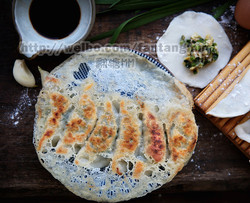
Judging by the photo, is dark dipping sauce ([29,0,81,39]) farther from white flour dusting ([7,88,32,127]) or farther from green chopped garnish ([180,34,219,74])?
green chopped garnish ([180,34,219,74])

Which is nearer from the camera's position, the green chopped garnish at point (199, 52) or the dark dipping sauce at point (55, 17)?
the dark dipping sauce at point (55, 17)

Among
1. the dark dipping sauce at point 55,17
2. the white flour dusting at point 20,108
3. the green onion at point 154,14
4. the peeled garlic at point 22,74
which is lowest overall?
the white flour dusting at point 20,108

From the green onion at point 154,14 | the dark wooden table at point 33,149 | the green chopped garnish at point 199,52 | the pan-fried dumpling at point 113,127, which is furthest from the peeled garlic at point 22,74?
the green chopped garnish at point 199,52

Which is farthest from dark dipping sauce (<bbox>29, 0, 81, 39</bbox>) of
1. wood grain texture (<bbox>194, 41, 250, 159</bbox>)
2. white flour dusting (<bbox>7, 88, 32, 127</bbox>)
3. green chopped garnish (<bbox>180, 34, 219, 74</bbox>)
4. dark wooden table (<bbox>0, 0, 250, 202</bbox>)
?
wood grain texture (<bbox>194, 41, 250, 159</bbox>)

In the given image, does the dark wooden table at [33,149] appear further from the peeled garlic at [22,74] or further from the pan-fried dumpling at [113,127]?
the pan-fried dumpling at [113,127]

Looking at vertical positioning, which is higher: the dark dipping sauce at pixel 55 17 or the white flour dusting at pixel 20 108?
the dark dipping sauce at pixel 55 17

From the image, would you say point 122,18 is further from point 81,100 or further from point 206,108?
point 206,108

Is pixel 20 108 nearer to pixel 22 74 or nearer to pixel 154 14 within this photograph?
pixel 22 74
